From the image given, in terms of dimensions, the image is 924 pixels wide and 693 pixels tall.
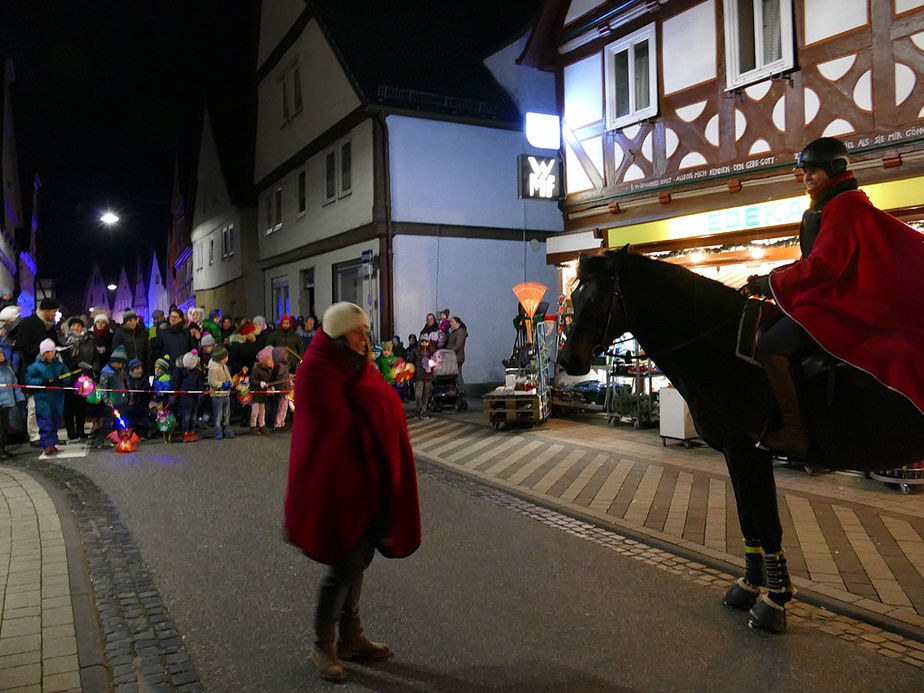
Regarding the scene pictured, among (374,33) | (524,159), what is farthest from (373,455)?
(374,33)

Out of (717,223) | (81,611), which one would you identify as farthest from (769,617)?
(717,223)

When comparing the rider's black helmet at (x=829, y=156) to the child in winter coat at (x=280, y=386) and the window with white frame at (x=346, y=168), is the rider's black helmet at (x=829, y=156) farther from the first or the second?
the window with white frame at (x=346, y=168)

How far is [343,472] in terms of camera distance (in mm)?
3510

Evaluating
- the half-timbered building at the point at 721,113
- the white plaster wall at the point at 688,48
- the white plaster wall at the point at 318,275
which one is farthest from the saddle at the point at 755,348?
the white plaster wall at the point at 318,275

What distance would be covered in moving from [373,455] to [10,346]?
973cm

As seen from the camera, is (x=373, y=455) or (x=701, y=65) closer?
(x=373, y=455)

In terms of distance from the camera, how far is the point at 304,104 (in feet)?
71.8

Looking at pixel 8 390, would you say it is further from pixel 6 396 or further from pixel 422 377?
pixel 422 377

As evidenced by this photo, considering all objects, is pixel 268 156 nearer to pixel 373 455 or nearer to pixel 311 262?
pixel 311 262

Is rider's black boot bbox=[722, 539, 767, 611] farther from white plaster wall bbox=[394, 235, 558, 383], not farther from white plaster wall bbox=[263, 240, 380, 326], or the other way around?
white plaster wall bbox=[263, 240, 380, 326]

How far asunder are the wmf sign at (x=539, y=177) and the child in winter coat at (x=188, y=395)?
7460mm

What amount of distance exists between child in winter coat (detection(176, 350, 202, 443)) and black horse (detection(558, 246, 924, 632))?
893 centimetres

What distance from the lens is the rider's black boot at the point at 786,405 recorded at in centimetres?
385

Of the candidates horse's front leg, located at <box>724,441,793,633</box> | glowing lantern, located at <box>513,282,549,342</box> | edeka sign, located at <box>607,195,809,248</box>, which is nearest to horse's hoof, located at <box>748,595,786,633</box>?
horse's front leg, located at <box>724,441,793,633</box>
